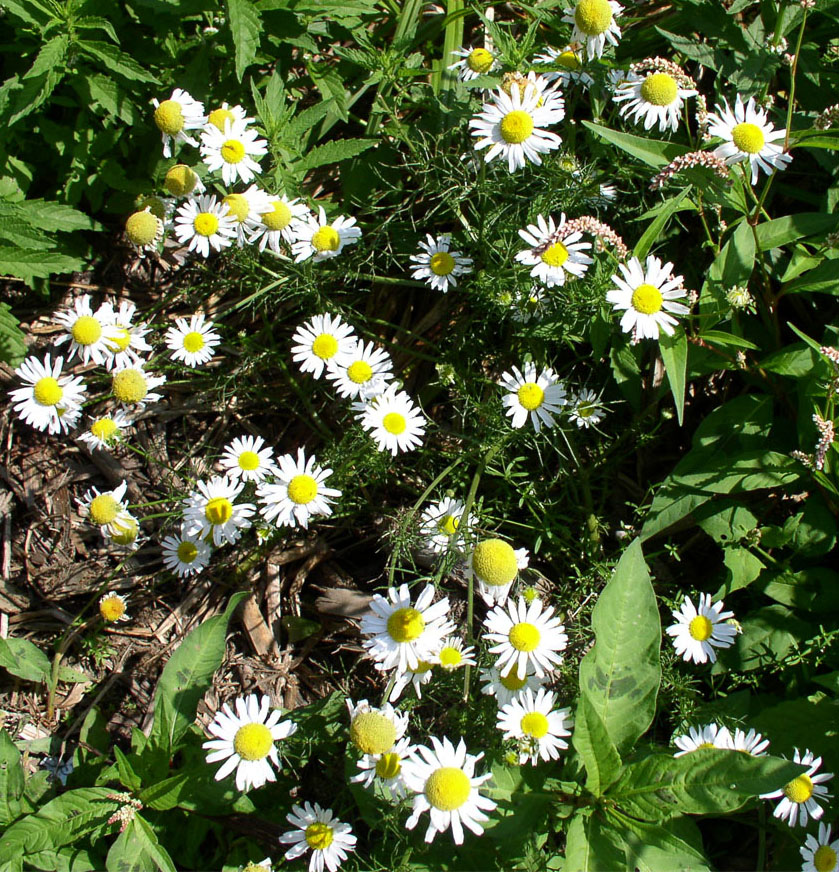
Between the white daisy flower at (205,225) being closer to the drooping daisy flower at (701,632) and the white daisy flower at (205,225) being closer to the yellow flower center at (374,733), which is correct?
the yellow flower center at (374,733)

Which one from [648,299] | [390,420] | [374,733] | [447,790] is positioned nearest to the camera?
[447,790]

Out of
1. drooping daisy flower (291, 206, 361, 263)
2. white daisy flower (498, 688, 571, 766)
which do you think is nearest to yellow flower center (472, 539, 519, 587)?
white daisy flower (498, 688, 571, 766)

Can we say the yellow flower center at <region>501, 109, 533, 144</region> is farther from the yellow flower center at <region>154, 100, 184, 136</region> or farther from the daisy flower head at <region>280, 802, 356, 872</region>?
the daisy flower head at <region>280, 802, 356, 872</region>

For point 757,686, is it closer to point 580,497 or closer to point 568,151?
point 580,497

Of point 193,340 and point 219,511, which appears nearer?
point 219,511

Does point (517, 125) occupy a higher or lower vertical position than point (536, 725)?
higher

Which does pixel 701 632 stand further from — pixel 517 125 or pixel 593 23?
pixel 593 23

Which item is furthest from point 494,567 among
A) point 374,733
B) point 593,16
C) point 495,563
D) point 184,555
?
point 593,16
